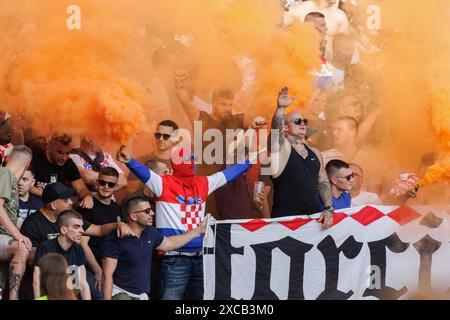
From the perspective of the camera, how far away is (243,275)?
27.7 ft

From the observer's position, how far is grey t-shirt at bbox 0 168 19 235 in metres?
8.03

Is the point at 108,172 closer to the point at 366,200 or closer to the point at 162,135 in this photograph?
the point at 162,135

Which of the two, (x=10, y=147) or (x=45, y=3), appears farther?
(x=45, y=3)

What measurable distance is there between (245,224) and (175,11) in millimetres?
2725

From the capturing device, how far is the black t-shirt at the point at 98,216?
829 centimetres

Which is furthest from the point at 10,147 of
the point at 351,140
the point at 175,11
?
the point at 351,140

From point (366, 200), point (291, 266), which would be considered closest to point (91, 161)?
point (291, 266)

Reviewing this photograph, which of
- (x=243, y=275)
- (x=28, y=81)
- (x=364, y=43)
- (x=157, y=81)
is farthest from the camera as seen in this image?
(x=364, y=43)

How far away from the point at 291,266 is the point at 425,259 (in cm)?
121

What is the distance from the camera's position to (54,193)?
8.13 m

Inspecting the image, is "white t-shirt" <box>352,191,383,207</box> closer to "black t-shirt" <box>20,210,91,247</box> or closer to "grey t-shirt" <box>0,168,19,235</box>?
"black t-shirt" <box>20,210,91,247</box>
